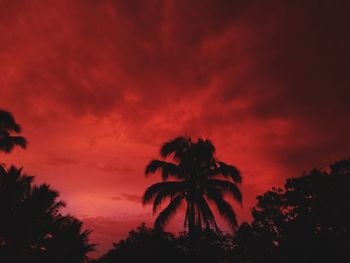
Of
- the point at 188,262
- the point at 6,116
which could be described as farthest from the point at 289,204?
the point at 6,116

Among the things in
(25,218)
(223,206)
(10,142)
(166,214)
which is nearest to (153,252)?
(166,214)

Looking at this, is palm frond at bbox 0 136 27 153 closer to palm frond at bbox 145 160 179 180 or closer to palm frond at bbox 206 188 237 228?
palm frond at bbox 145 160 179 180

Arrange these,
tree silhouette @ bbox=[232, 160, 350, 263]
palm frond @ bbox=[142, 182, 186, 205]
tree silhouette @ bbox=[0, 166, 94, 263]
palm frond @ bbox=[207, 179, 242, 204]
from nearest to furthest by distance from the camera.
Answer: tree silhouette @ bbox=[232, 160, 350, 263] → tree silhouette @ bbox=[0, 166, 94, 263] → palm frond @ bbox=[142, 182, 186, 205] → palm frond @ bbox=[207, 179, 242, 204]

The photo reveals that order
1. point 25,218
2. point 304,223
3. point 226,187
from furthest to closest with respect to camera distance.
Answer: point 226,187
point 25,218
point 304,223

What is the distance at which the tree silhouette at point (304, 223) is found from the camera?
2078 cm

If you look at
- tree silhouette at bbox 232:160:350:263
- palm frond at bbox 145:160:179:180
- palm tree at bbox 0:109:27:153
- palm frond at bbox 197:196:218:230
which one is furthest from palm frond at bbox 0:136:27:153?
tree silhouette at bbox 232:160:350:263

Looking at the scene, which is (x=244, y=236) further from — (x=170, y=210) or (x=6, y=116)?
(x=6, y=116)

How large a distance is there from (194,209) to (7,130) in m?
13.9

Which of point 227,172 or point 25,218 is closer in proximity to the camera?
point 25,218

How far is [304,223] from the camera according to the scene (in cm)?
2288

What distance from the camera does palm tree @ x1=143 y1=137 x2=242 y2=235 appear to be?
26484mm

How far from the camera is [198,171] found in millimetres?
27484

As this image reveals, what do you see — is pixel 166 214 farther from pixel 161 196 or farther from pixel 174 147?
pixel 174 147

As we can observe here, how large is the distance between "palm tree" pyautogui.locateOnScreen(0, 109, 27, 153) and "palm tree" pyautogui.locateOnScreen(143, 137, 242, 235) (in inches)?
368
